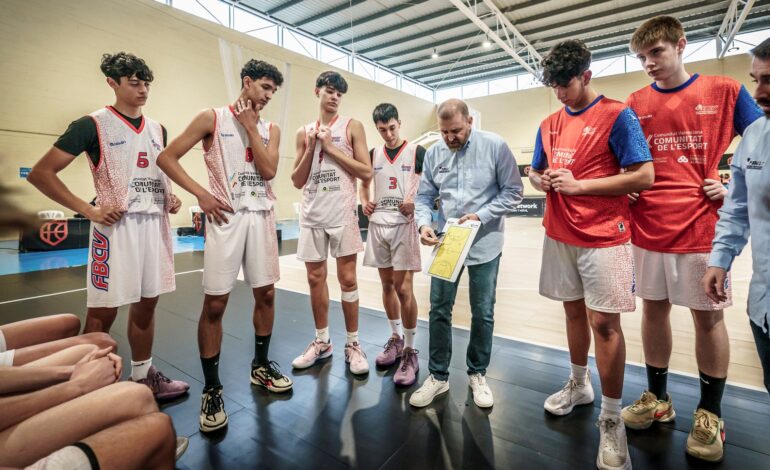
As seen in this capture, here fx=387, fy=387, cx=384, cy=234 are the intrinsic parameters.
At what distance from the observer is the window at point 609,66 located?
53.8 ft

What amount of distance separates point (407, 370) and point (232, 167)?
5.13 feet

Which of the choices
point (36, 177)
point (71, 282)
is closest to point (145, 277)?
point (36, 177)

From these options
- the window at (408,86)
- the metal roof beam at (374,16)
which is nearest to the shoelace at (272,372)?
the metal roof beam at (374,16)

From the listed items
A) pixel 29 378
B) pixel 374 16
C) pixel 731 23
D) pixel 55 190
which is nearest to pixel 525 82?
pixel 731 23

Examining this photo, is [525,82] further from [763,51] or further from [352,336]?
[763,51]

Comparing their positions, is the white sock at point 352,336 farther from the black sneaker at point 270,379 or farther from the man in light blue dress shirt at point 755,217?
the man in light blue dress shirt at point 755,217

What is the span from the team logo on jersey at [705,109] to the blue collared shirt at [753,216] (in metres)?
0.44

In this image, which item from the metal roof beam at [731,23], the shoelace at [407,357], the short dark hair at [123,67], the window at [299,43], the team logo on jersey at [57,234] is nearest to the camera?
the short dark hair at [123,67]

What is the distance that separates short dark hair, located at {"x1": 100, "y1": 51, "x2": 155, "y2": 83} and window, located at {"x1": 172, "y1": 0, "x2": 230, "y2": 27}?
1152 centimetres

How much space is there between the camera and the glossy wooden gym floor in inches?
67.2

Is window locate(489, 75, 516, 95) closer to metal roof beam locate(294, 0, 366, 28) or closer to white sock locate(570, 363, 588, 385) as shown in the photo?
metal roof beam locate(294, 0, 366, 28)

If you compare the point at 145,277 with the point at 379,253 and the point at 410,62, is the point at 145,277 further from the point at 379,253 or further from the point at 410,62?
the point at 410,62

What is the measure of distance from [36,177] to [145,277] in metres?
0.69

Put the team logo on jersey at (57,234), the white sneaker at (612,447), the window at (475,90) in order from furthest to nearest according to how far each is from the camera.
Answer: the window at (475,90), the team logo on jersey at (57,234), the white sneaker at (612,447)
